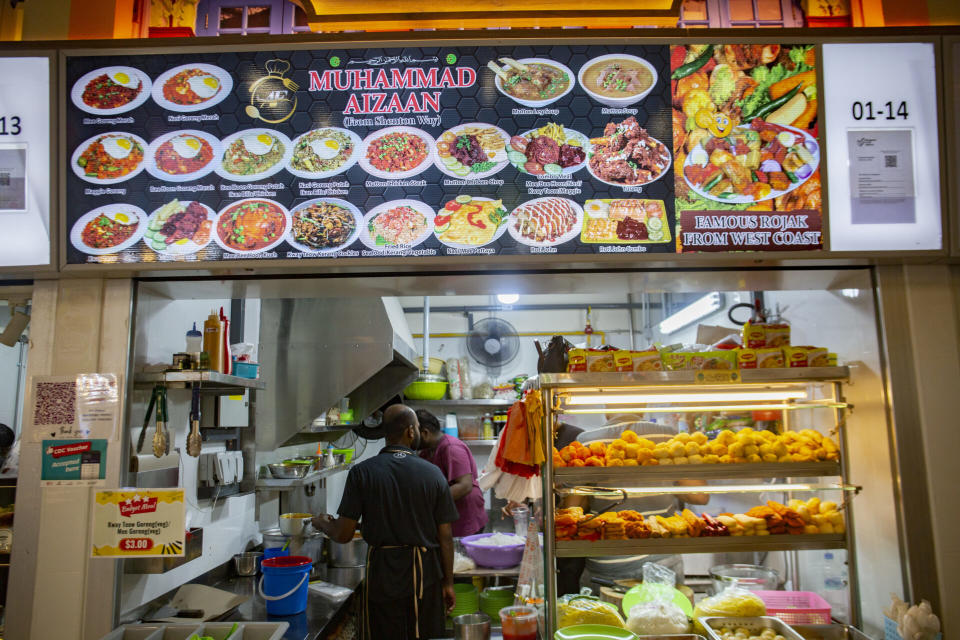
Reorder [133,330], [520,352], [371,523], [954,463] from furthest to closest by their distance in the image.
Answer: [520,352] < [371,523] < [133,330] < [954,463]

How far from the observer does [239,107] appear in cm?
267

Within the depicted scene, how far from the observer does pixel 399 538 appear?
3.96 metres

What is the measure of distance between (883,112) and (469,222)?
1802 millimetres

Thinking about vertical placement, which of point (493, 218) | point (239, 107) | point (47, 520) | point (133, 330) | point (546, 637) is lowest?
point (546, 637)

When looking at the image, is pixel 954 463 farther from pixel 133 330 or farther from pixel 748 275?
pixel 133 330

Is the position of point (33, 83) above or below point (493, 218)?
above

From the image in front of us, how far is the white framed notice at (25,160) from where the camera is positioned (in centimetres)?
261

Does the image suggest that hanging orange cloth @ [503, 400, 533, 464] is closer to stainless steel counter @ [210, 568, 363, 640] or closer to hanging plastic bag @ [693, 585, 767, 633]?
hanging plastic bag @ [693, 585, 767, 633]

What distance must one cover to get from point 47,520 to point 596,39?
304cm

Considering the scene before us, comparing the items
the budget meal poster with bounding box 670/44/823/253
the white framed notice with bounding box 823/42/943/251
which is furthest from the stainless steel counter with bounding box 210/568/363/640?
the white framed notice with bounding box 823/42/943/251

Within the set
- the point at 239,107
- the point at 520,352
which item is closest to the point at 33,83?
the point at 239,107

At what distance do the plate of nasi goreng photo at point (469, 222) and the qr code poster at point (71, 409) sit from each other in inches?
61.1

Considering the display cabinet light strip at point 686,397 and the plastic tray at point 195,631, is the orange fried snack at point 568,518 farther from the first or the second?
the plastic tray at point 195,631

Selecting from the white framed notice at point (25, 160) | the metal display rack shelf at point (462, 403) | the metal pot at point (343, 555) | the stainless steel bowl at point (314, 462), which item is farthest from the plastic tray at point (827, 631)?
the metal display rack shelf at point (462, 403)
